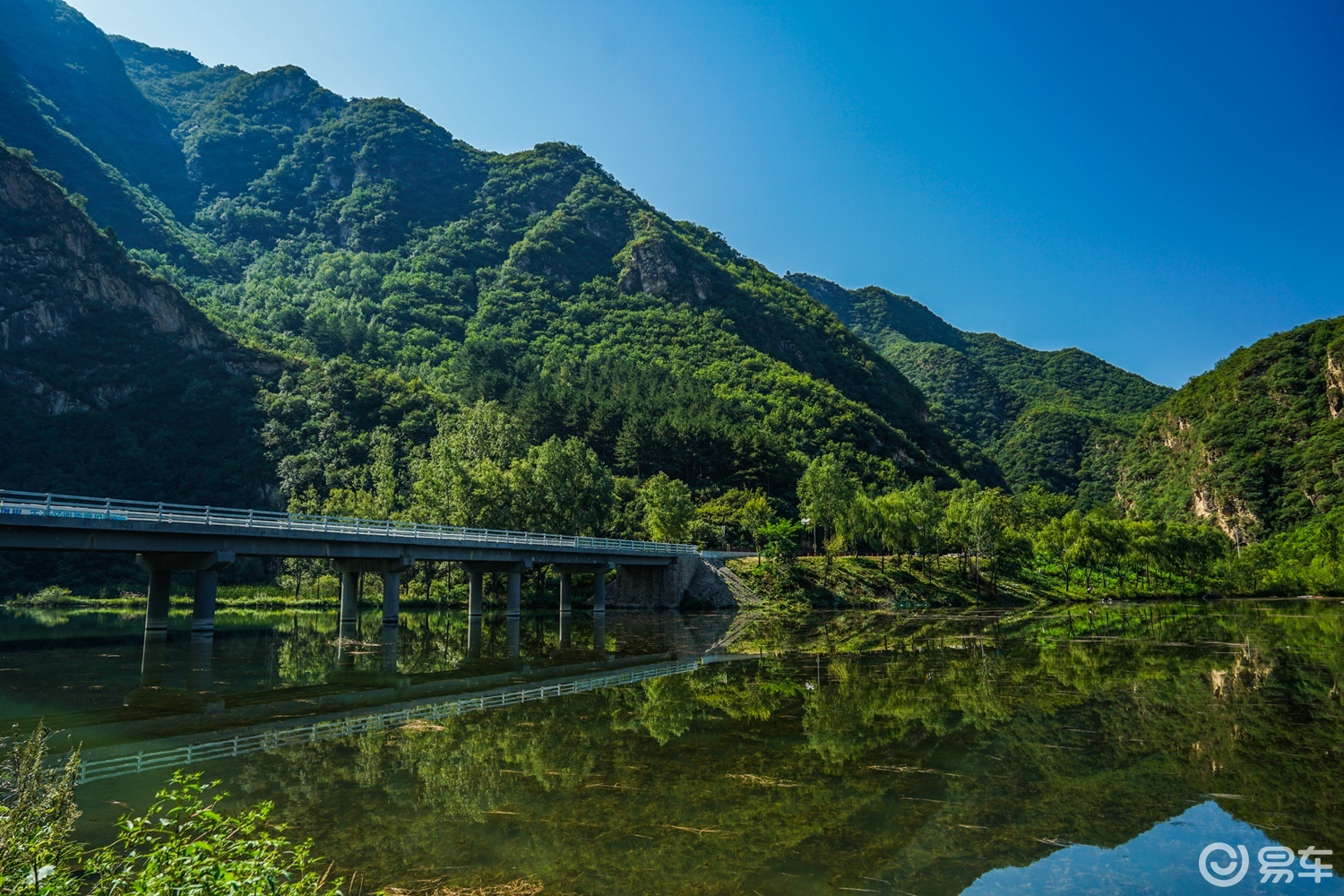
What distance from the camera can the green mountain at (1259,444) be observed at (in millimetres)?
111500

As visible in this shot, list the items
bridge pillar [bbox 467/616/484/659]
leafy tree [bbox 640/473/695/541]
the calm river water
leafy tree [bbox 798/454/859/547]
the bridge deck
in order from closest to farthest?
the calm river water
the bridge deck
bridge pillar [bbox 467/616/484/659]
leafy tree [bbox 640/473/695/541]
leafy tree [bbox 798/454/859/547]

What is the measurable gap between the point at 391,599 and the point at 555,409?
6586 cm

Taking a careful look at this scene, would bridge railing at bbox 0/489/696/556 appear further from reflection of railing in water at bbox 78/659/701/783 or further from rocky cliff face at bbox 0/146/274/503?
rocky cliff face at bbox 0/146/274/503

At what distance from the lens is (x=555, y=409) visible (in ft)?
359

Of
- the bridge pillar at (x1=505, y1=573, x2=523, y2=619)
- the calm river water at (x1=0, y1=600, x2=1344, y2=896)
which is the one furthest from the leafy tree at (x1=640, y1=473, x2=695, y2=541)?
the calm river water at (x1=0, y1=600, x2=1344, y2=896)

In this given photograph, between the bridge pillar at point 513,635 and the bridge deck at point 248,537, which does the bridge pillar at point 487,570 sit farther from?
the bridge pillar at point 513,635

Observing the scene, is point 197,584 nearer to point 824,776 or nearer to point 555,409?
point 824,776

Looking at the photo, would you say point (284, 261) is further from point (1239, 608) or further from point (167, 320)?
point (1239, 608)

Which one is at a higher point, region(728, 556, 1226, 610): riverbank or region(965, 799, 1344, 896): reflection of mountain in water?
region(965, 799, 1344, 896): reflection of mountain in water

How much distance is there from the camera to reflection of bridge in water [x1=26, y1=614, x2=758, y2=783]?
50.9ft

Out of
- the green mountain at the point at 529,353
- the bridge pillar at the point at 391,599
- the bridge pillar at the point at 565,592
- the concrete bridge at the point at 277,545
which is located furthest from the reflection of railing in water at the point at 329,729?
the green mountain at the point at 529,353

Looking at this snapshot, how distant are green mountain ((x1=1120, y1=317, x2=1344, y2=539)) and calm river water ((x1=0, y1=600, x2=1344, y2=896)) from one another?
10448 cm

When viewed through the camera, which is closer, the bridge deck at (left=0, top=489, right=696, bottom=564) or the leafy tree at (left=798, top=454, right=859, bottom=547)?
the bridge deck at (left=0, top=489, right=696, bottom=564)

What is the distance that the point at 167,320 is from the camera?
342ft
